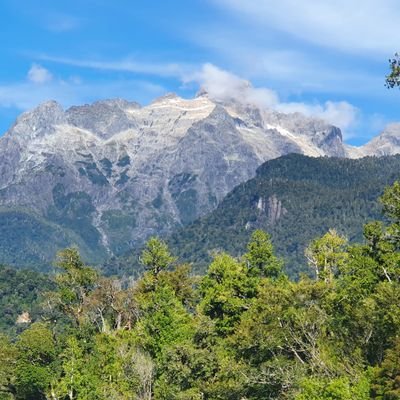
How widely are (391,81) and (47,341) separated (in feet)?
206

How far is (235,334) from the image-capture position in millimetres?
63844

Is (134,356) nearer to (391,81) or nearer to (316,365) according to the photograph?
(316,365)

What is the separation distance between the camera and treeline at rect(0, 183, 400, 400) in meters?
52.8

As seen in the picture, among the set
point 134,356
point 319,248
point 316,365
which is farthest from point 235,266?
point 316,365

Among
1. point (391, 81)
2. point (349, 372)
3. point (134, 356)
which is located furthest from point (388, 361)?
point (134, 356)

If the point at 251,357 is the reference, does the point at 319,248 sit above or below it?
above

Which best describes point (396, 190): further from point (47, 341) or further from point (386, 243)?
point (47, 341)

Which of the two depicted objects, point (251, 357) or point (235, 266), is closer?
point (251, 357)

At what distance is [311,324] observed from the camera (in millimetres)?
56938

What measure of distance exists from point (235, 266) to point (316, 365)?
2647 cm

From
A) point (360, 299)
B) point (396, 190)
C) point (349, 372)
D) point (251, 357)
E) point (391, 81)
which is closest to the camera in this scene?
point (391, 81)

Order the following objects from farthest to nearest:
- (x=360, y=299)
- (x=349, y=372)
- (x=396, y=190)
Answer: (x=396, y=190) < (x=360, y=299) < (x=349, y=372)

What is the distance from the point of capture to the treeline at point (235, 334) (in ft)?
173

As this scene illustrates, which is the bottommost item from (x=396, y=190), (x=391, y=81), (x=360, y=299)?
(x=360, y=299)
